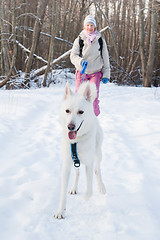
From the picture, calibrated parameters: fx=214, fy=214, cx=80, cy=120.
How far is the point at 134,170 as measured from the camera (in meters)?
3.21

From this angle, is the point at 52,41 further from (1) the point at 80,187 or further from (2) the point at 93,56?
(1) the point at 80,187

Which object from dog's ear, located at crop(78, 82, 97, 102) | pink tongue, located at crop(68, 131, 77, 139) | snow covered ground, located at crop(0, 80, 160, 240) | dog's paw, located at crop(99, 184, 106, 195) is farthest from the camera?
dog's paw, located at crop(99, 184, 106, 195)

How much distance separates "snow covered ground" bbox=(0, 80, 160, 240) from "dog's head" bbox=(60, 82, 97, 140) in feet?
2.69

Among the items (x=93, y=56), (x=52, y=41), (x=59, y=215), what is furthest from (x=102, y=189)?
(x=52, y=41)

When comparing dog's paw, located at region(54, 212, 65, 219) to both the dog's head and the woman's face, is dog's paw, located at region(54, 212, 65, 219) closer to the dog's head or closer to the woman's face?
the dog's head

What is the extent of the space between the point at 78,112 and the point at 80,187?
44.2 inches

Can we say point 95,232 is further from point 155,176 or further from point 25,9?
point 25,9

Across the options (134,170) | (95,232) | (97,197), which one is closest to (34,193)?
(97,197)

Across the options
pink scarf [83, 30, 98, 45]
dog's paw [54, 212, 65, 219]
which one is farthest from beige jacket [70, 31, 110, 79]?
dog's paw [54, 212, 65, 219]

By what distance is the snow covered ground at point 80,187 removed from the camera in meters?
1.93

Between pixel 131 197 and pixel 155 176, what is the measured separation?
73 cm

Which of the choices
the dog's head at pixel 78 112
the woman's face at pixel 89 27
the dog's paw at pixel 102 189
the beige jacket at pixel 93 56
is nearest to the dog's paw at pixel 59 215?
the dog's paw at pixel 102 189

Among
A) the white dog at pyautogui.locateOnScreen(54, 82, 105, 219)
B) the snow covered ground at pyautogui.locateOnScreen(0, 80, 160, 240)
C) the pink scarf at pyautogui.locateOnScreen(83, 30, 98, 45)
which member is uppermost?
the pink scarf at pyautogui.locateOnScreen(83, 30, 98, 45)

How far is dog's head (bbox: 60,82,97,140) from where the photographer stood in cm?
203
